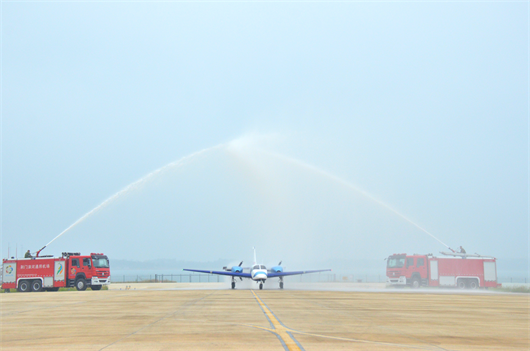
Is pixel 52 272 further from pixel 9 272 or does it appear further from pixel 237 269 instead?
pixel 237 269

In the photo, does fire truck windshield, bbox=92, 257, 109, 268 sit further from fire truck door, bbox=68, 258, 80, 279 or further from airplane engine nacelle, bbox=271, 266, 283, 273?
airplane engine nacelle, bbox=271, 266, 283, 273

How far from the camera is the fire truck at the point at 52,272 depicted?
4138 centimetres

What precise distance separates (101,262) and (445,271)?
33061 mm

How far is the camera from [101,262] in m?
42.6

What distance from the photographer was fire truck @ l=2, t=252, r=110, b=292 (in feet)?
136

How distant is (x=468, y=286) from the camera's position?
149 ft

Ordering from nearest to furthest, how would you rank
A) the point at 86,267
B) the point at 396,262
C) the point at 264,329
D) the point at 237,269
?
the point at 264,329 → the point at 86,267 → the point at 396,262 → the point at 237,269

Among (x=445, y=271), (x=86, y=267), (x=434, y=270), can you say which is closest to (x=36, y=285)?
(x=86, y=267)

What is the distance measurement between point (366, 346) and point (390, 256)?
37052 mm

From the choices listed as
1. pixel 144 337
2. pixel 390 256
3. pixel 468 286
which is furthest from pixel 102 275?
pixel 468 286

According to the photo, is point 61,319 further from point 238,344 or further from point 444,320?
point 444,320

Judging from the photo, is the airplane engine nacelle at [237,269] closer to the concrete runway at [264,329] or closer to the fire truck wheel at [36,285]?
the fire truck wheel at [36,285]

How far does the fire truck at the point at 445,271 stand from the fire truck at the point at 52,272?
28.9 m

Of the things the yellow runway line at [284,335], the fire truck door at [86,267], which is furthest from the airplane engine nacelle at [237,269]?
the yellow runway line at [284,335]
